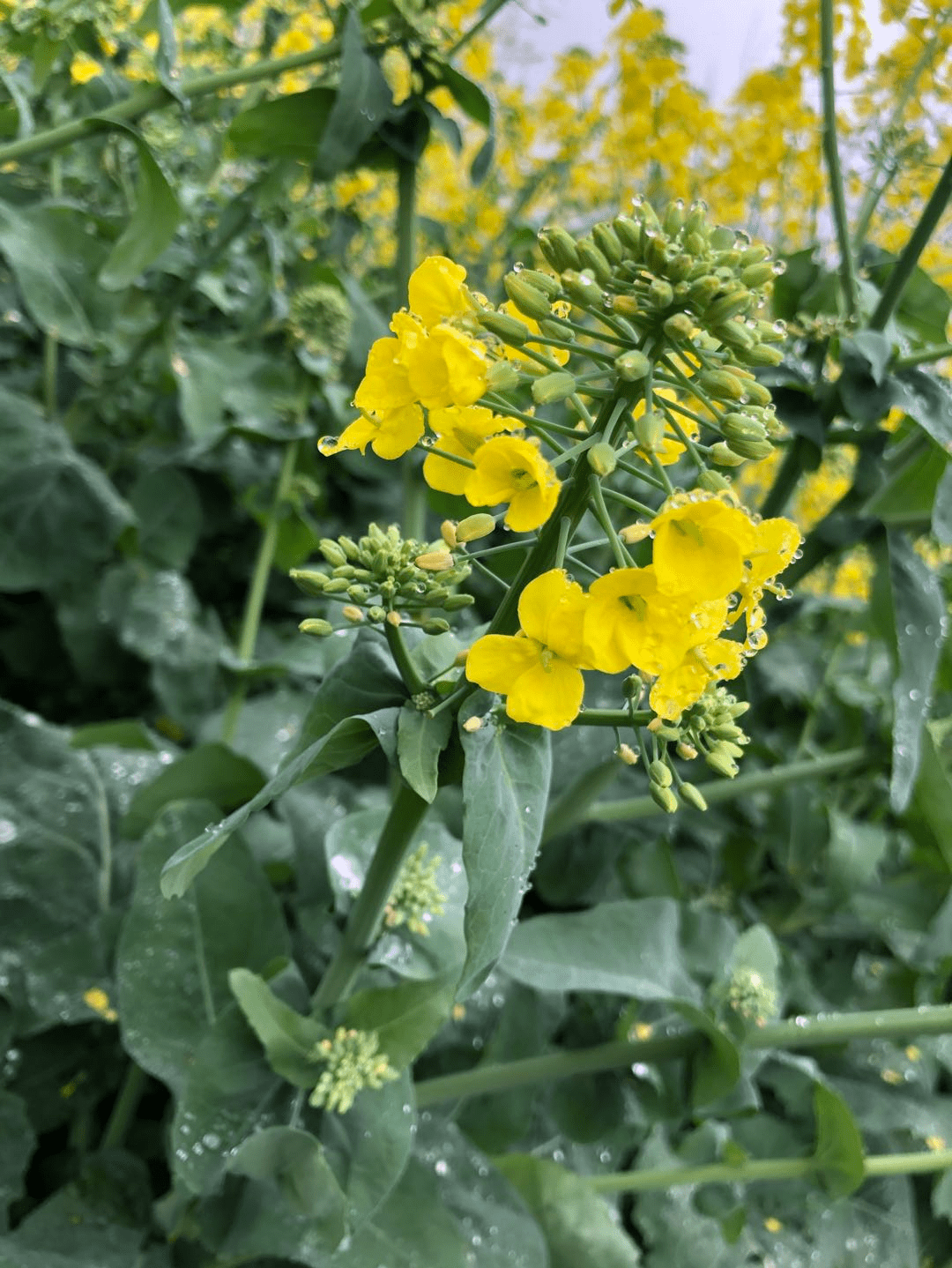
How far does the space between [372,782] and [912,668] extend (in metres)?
0.77

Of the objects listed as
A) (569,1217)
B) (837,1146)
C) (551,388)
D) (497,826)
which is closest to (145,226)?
(551,388)

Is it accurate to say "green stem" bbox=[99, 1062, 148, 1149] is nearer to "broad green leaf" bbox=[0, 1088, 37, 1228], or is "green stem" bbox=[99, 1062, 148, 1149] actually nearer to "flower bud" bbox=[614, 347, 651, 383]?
"broad green leaf" bbox=[0, 1088, 37, 1228]

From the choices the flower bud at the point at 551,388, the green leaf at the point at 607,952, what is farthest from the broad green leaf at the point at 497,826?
the green leaf at the point at 607,952

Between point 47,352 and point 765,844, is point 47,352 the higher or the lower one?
the higher one

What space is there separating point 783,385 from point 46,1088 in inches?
47.4

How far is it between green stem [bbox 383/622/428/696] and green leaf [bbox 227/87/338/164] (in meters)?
0.80

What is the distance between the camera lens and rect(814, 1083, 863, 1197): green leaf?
3.52 feet

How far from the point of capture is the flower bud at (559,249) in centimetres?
54

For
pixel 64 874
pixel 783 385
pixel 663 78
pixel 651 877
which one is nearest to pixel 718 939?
pixel 651 877

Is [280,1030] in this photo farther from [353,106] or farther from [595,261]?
[353,106]

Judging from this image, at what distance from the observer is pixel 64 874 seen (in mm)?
1190

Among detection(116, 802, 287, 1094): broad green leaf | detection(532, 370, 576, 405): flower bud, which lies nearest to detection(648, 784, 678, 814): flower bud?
detection(532, 370, 576, 405): flower bud

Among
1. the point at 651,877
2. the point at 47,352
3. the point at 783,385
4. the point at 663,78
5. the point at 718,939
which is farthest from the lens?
the point at 663,78

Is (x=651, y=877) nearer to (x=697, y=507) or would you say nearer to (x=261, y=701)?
(x=261, y=701)
